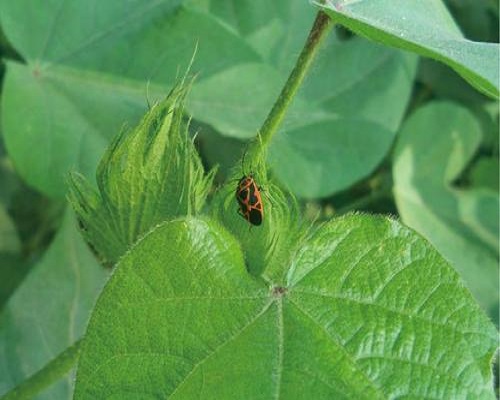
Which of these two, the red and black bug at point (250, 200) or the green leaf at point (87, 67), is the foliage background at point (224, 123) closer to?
the green leaf at point (87, 67)

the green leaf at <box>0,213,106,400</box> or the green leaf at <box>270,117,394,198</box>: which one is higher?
the green leaf at <box>270,117,394,198</box>

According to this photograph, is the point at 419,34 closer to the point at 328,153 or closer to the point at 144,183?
the point at 144,183

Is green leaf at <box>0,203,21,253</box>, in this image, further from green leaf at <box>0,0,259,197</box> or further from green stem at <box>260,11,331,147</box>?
green stem at <box>260,11,331,147</box>

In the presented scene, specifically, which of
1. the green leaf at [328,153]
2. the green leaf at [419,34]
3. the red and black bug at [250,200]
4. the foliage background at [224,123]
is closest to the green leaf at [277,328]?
the red and black bug at [250,200]

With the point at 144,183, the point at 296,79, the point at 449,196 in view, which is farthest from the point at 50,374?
the point at 449,196

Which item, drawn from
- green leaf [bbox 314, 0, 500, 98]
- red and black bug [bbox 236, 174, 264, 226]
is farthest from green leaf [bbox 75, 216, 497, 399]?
green leaf [bbox 314, 0, 500, 98]

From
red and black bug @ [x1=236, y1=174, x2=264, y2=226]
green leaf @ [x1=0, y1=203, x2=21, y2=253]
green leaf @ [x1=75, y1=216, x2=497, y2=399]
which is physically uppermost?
green leaf @ [x1=0, y1=203, x2=21, y2=253]

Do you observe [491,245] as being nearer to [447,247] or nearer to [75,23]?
[447,247]
